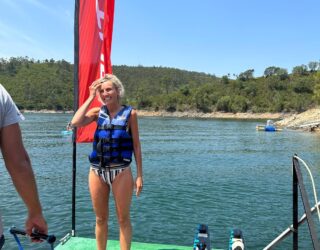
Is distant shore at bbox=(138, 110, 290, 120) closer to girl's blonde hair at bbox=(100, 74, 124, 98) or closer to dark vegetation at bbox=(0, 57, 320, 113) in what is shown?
dark vegetation at bbox=(0, 57, 320, 113)

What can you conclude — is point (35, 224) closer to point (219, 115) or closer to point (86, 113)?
point (86, 113)

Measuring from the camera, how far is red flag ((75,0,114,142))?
5855mm

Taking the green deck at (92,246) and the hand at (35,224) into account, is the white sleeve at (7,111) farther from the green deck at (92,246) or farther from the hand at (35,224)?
the green deck at (92,246)

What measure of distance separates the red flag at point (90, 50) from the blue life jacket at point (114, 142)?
1392 mm

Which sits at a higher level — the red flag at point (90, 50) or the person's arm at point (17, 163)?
the red flag at point (90, 50)

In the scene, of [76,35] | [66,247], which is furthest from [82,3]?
[66,247]

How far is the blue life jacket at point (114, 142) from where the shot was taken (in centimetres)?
444

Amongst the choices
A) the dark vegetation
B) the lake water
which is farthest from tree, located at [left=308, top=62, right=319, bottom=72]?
the lake water

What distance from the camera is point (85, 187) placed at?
16.3m

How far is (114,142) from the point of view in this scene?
4.44 m

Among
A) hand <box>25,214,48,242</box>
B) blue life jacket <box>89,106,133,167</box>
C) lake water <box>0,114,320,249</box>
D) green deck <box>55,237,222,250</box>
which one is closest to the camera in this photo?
hand <box>25,214,48,242</box>

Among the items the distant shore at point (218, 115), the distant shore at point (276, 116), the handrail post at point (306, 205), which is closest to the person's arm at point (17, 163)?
the handrail post at point (306, 205)

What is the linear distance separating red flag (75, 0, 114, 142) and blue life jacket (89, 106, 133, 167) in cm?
139

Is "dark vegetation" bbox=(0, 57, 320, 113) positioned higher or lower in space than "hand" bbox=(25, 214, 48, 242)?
higher
